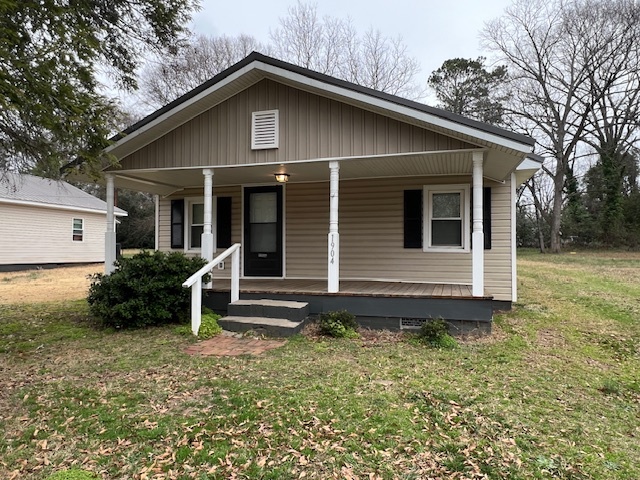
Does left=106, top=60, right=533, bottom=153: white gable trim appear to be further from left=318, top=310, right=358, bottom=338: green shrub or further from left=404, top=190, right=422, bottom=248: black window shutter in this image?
left=318, top=310, right=358, bottom=338: green shrub

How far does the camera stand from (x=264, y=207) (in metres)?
8.68

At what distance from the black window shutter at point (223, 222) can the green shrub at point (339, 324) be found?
12.1 feet


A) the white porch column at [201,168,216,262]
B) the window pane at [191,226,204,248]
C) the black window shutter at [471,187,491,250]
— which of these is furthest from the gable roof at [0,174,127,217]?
the black window shutter at [471,187,491,250]

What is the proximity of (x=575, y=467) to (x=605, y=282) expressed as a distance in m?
10.8

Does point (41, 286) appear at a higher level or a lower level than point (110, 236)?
lower

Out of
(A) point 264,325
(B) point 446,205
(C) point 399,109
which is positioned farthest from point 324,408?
(B) point 446,205

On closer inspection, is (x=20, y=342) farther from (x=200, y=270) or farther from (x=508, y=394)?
(x=508, y=394)

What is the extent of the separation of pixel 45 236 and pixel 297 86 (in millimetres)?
15083

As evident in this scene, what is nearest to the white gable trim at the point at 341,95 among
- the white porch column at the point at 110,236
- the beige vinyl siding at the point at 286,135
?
the beige vinyl siding at the point at 286,135

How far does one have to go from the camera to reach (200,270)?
6223 millimetres

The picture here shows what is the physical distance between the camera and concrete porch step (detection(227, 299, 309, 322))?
606cm

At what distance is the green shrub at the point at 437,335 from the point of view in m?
5.34

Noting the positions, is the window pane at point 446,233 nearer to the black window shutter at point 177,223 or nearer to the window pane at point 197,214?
the window pane at point 197,214

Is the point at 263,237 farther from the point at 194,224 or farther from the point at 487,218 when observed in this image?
the point at 487,218
